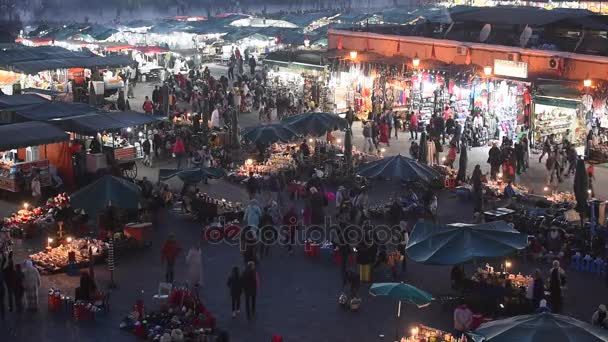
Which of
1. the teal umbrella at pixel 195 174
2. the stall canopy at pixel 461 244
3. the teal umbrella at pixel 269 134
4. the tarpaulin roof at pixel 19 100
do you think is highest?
the tarpaulin roof at pixel 19 100

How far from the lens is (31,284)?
15.4m

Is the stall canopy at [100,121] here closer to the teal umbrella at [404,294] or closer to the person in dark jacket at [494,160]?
the person in dark jacket at [494,160]

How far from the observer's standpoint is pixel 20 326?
14891 millimetres

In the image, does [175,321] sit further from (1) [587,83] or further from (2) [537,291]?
(1) [587,83]

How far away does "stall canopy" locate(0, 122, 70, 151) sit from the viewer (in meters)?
22.9

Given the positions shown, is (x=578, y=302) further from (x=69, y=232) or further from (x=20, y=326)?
(x=69, y=232)

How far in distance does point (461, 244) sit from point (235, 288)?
3.90 meters

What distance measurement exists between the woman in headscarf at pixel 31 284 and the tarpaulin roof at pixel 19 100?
45.9 ft

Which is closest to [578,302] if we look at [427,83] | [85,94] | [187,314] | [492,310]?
[492,310]

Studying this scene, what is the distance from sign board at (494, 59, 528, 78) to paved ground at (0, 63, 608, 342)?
13.2 meters

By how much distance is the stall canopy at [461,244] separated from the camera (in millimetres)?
14680

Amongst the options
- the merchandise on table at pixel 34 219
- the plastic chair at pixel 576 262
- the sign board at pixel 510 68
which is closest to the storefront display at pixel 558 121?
the sign board at pixel 510 68

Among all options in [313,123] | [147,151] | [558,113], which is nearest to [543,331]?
[313,123]

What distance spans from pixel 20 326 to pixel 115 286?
231 centimetres
